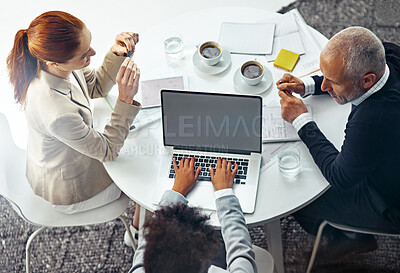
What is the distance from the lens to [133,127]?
1771 millimetres

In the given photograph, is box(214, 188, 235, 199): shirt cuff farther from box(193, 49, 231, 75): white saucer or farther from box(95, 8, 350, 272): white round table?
box(193, 49, 231, 75): white saucer

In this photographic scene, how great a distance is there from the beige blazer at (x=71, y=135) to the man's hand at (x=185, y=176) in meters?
0.24

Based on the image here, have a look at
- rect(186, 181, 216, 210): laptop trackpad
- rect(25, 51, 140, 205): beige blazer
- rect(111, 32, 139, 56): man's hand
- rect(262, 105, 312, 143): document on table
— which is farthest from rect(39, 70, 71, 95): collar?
rect(262, 105, 312, 143): document on table

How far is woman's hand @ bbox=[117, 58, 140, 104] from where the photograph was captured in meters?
1.71

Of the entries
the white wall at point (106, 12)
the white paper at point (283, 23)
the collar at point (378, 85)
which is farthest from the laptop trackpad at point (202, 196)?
the white wall at point (106, 12)

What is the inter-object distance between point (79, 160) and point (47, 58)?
1.34 feet

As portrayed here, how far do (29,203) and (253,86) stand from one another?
3.23 feet

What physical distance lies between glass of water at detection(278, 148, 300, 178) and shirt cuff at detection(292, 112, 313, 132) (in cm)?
9

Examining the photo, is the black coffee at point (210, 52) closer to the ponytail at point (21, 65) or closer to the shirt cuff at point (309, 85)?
the shirt cuff at point (309, 85)

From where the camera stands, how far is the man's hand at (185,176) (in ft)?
5.24

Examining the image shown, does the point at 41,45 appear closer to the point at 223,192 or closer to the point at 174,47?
the point at 174,47

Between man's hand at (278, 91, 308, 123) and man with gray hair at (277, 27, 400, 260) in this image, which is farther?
man's hand at (278, 91, 308, 123)

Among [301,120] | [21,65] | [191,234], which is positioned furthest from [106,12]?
[191,234]

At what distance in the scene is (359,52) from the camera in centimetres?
147
